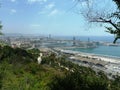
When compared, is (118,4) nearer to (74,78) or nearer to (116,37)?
(116,37)

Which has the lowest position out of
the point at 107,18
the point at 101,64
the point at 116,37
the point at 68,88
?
the point at 101,64

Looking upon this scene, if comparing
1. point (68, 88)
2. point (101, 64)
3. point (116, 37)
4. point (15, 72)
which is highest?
point (116, 37)

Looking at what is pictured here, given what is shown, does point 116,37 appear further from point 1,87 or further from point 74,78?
point 1,87

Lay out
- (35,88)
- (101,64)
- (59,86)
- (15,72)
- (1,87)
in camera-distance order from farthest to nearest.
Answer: (101,64) < (15,72) < (35,88) < (1,87) < (59,86)

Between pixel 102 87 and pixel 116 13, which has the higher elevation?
pixel 116 13

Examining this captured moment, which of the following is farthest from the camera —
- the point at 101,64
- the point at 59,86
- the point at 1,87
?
the point at 101,64

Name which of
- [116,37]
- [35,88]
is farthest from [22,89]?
[116,37]

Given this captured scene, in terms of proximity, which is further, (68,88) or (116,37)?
(116,37)

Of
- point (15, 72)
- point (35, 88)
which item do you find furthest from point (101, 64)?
Result: point (35, 88)

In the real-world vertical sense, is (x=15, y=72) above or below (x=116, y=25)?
below
